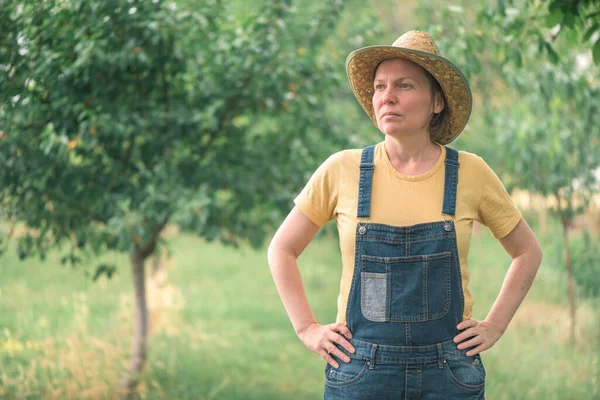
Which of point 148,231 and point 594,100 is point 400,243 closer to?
point 148,231

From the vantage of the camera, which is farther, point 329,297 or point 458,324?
point 329,297

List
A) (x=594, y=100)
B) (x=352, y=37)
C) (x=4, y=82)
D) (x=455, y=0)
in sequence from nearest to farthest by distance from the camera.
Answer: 1. (x=4, y=82)
2. (x=352, y=37)
3. (x=594, y=100)
4. (x=455, y=0)

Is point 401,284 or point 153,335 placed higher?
point 401,284

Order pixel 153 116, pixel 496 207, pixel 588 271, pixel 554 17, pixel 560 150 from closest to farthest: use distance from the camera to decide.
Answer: pixel 496 207 → pixel 554 17 → pixel 153 116 → pixel 560 150 → pixel 588 271

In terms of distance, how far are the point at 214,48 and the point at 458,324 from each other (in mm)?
2727

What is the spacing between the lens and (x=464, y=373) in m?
2.21

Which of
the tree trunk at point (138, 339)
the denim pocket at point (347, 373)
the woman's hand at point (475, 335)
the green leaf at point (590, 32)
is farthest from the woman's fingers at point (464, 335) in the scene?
the tree trunk at point (138, 339)

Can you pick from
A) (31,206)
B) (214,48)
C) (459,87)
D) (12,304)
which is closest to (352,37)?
(214,48)

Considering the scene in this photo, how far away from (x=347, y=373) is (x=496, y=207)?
0.70 meters

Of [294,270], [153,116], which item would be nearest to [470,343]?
[294,270]

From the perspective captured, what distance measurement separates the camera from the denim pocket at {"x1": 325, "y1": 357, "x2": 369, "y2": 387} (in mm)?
2205

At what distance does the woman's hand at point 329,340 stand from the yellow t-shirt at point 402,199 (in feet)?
0.13

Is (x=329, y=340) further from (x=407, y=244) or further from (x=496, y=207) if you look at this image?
(x=496, y=207)

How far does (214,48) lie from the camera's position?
4.41 m
